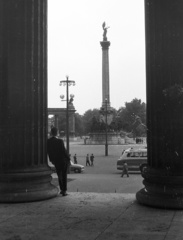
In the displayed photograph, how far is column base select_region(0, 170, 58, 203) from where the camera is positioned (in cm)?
639

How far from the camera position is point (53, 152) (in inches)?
280

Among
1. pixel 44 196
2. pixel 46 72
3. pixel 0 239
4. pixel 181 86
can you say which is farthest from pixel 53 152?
pixel 0 239

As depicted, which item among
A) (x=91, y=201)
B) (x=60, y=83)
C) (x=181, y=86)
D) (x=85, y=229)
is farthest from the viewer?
(x=60, y=83)

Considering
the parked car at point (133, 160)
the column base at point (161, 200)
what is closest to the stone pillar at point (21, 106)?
the column base at point (161, 200)

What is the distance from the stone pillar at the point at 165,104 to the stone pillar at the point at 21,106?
6.04 ft

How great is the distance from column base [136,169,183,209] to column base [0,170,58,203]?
5.51ft

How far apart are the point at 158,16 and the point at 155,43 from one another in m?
0.43

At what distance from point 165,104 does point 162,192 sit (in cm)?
135

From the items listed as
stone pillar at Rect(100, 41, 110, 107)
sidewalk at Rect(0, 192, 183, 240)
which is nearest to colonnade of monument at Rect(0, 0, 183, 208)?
sidewalk at Rect(0, 192, 183, 240)

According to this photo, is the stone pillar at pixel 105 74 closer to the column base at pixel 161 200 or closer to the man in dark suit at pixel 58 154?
the man in dark suit at pixel 58 154

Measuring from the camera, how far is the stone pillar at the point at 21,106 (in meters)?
6.56

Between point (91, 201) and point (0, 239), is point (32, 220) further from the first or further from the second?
point (91, 201)

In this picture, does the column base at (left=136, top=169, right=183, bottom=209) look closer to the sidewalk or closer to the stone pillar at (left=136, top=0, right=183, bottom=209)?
the stone pillar at (left=136, top=0, right=183, bottom=209)

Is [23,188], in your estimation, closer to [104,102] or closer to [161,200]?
[161,200]
